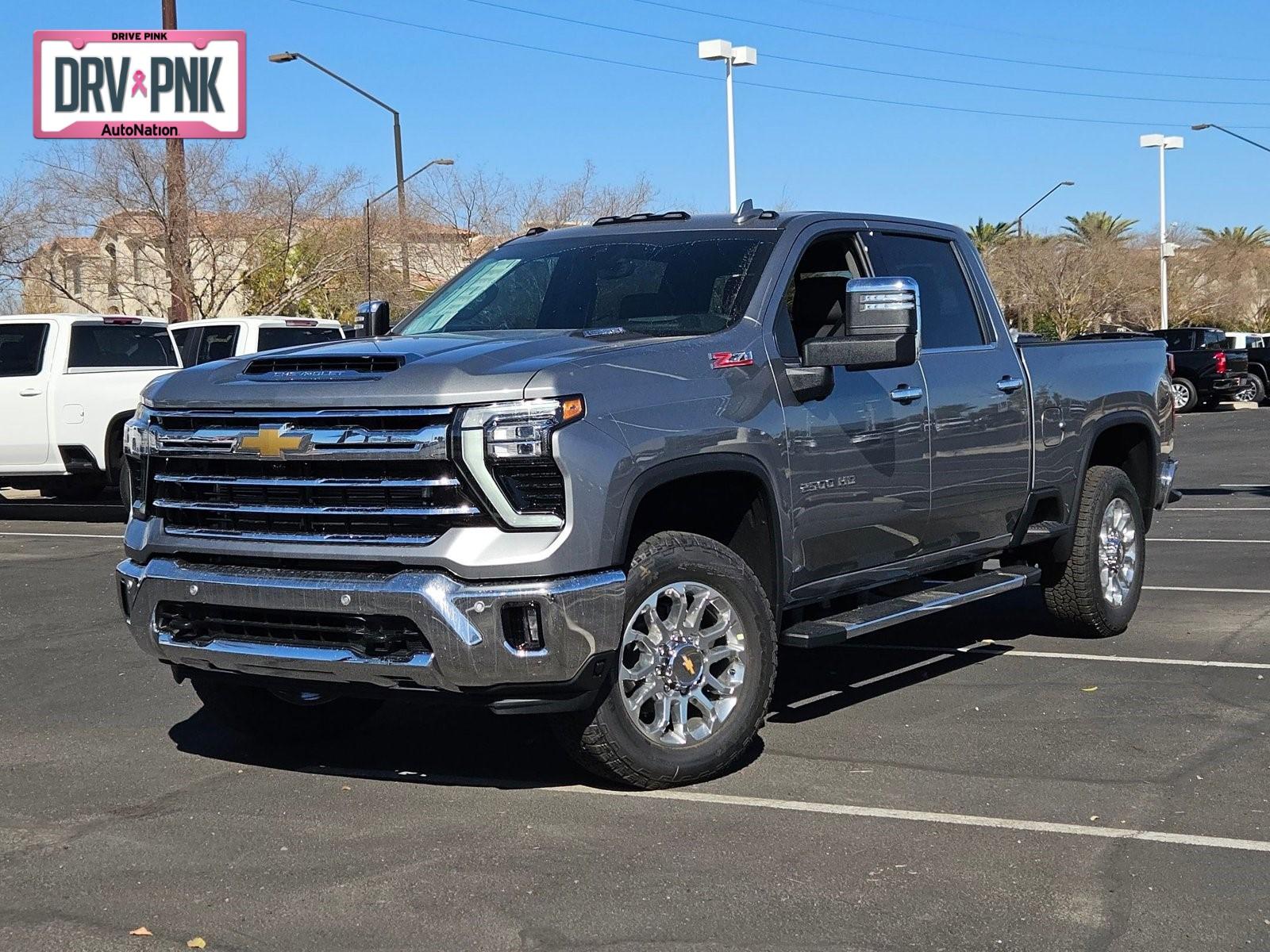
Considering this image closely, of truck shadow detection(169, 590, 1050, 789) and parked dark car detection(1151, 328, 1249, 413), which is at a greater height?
parked dark car detection(1151, 328, 1249, 413)

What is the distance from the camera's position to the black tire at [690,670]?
546cm

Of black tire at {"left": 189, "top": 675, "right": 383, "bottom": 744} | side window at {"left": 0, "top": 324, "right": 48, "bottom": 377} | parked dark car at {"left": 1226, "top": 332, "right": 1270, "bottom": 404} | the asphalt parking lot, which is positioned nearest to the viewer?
the asphalt parking lot

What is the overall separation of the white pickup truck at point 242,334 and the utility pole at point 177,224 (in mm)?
4219

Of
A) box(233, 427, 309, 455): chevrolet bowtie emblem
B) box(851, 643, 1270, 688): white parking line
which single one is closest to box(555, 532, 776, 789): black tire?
box(233, 427, 309, 455): chevrolet bowtie emblem

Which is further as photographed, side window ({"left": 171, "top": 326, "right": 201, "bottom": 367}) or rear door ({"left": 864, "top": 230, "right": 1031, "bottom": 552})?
side window ({"left": 171, "top": 326, "right": 201, "bottom": 367})

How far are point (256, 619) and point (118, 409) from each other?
11367 mm

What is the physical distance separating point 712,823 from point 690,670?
23.0 inches

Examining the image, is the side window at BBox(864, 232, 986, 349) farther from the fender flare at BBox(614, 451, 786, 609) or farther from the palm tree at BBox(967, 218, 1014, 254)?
the palm tree at BBox(967, 218, 1014, 254)

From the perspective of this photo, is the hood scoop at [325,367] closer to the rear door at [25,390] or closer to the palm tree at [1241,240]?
the rear door at [25,390]

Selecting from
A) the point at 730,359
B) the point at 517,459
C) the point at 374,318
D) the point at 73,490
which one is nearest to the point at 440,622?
the point at 517,459

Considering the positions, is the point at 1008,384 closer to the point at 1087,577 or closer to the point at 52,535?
the point at 1087,577

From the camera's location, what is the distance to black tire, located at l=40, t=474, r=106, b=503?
17328mm

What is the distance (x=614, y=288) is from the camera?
681 centimetres

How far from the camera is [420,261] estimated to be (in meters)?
39.1
